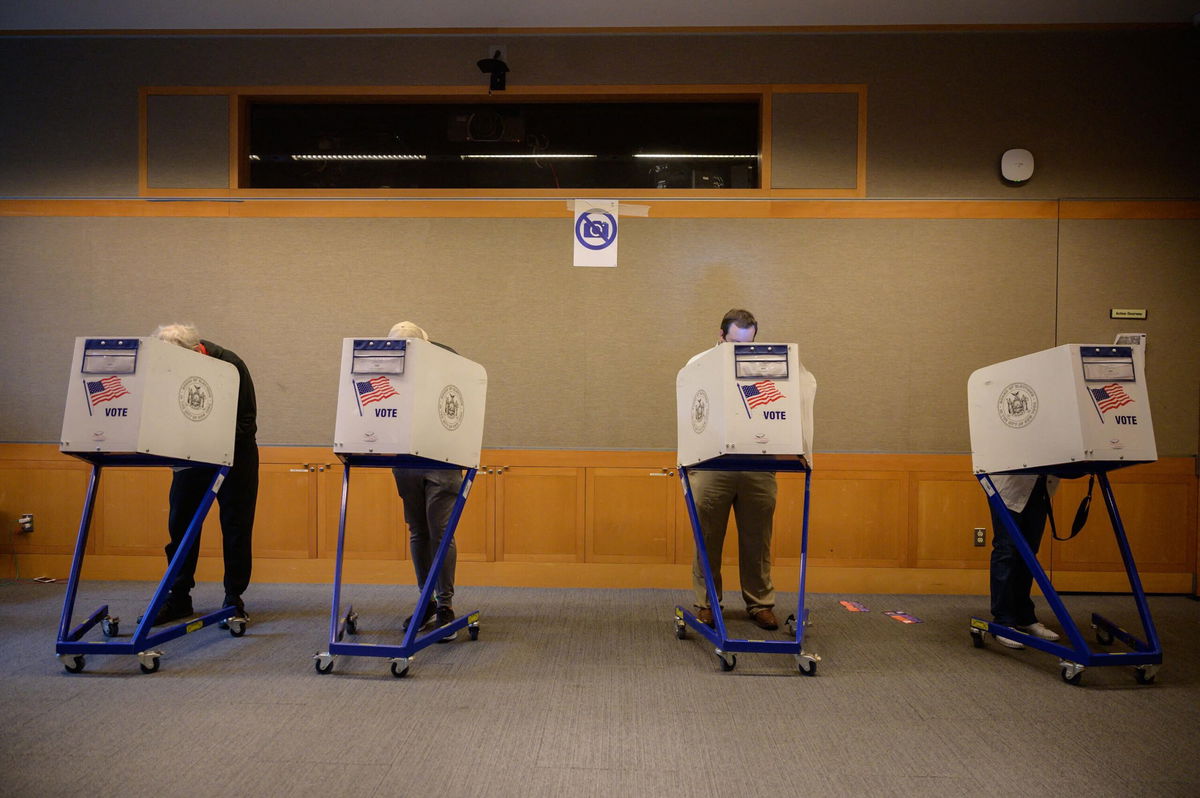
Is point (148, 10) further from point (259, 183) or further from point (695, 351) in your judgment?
point (695, 351)

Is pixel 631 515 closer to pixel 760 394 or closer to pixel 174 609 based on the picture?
pixel 760 394

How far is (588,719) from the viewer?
7.82 ft

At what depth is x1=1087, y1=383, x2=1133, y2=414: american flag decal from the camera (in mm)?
2643

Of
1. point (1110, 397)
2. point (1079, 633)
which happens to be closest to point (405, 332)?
point (1110, 397)

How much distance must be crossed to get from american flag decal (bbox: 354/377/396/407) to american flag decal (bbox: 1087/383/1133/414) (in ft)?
9.18

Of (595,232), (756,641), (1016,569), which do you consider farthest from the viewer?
(595,232)

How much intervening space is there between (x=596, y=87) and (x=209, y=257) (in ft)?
9.27

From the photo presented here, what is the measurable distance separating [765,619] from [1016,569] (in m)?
1.19

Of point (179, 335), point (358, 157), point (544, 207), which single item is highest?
point (358, 157)

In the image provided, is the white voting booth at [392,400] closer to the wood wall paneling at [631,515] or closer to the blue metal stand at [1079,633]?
the wood wall paneling at [631,515]

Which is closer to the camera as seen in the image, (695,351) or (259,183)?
(695,351)

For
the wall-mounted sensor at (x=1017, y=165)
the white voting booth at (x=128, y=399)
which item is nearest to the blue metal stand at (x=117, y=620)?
the white voting booth at (x=128, y=399)

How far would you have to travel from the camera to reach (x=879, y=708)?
2.50 metres

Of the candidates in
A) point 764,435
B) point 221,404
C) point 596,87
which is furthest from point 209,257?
point 764,435
